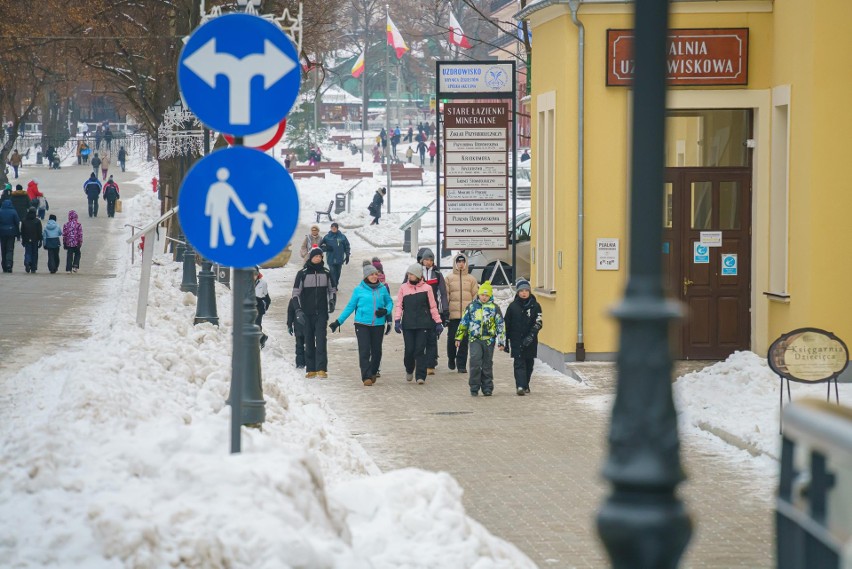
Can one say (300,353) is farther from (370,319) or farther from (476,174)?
(476,174)

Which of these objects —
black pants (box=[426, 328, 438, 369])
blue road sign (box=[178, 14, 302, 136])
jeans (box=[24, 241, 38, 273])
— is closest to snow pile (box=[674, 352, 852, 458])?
black pants (box=[426, 328, 438, 369])

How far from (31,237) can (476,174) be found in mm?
13224

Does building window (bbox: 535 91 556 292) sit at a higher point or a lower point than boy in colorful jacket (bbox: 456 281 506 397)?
higher

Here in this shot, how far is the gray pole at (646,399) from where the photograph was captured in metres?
Result: 4.01

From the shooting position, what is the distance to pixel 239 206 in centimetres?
690

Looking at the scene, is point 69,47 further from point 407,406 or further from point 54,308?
point 407,406

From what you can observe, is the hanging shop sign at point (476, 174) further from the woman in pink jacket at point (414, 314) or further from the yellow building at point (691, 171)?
the woman in pink jacket at point (414, 314)

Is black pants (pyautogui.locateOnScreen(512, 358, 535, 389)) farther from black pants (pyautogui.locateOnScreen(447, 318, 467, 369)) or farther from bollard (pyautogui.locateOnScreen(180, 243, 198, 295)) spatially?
bollard (pyautogui.locateOnScreen(180, 243, 198, 295))

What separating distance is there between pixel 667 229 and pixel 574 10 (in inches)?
123

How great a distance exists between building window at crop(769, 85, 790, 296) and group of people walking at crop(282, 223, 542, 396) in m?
3.02

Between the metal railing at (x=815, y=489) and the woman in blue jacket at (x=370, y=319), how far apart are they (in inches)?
537

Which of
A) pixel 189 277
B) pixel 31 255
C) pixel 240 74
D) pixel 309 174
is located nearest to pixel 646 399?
pixel 240 74

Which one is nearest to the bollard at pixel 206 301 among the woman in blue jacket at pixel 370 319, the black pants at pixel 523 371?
the woman in blue jacket at pixel 370 319

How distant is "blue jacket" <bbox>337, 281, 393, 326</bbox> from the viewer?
18328 millimetres
